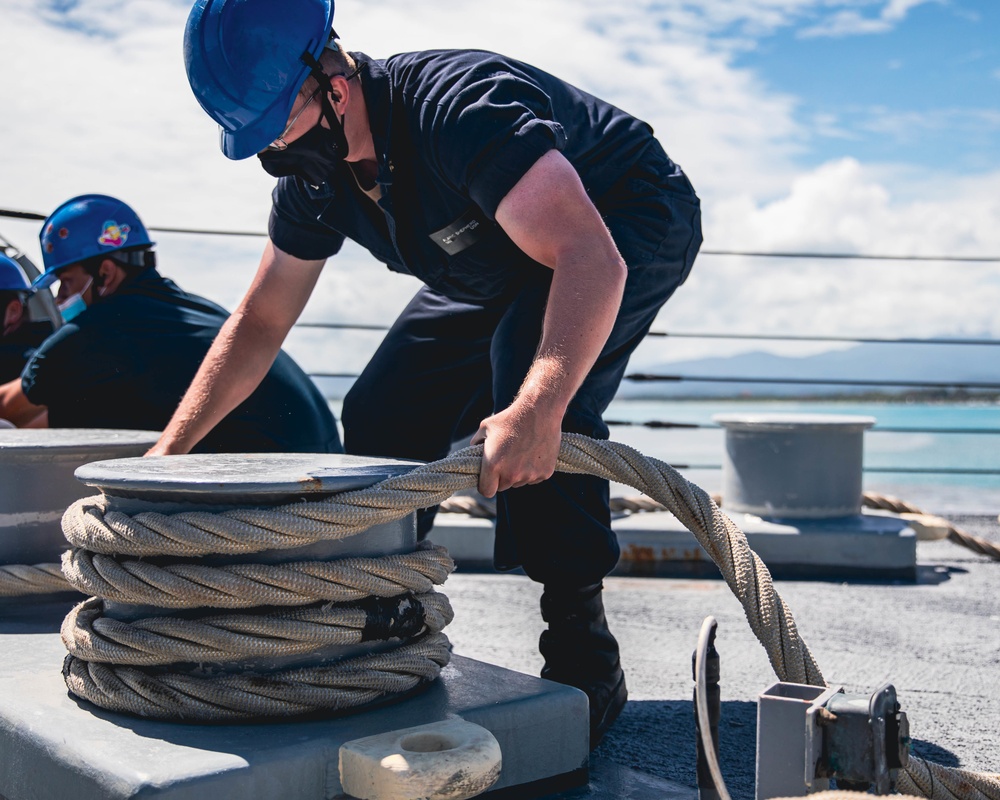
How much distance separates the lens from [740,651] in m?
2.20

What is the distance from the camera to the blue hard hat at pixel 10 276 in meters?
3.82

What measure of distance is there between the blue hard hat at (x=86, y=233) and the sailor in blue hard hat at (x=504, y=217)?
1116 mm

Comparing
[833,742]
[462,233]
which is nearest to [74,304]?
[462,233]

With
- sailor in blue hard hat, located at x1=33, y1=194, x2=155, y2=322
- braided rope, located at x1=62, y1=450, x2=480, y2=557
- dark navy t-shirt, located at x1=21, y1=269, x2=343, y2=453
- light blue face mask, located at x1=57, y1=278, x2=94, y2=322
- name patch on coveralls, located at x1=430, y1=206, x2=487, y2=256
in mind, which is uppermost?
sailor in blue hard hat, located at x1=33, y1=194, x2=155, y2=322

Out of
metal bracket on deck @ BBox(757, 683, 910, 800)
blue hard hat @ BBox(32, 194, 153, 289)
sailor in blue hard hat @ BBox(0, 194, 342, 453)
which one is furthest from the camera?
blue hard hat @ BBox(32, 194, 153, 289)

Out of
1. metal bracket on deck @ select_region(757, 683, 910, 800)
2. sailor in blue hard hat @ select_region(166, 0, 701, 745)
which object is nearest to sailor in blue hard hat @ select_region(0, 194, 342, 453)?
sailor in blue hard hat @ select_region(166, 0, 701, 745)

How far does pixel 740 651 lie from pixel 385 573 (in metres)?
1.17

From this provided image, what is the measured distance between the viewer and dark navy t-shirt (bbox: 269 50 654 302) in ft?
4.69

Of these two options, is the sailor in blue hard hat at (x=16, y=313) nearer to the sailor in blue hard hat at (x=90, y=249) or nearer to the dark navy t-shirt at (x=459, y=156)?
the sailor in blue hard hat at (x=90, y=249)

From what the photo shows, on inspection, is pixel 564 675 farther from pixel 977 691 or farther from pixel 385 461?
pixel 977 691

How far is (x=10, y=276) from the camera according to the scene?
12.5 feet

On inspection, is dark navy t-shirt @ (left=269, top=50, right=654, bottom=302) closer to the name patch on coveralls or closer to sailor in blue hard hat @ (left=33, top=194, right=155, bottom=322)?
the name patch on coveralls

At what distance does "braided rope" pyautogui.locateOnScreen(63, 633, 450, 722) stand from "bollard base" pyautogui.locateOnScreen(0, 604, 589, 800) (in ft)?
0.06

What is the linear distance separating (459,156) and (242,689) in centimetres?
76
